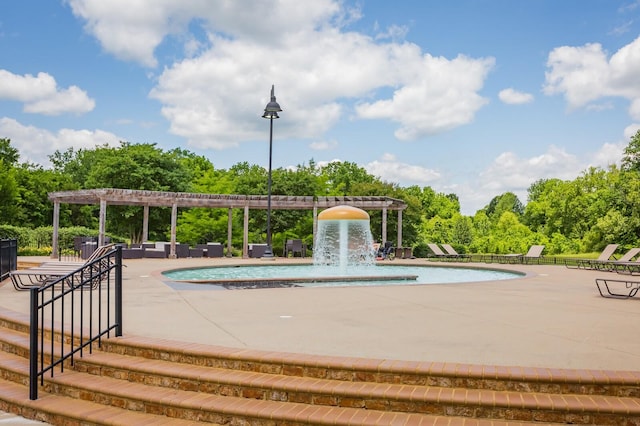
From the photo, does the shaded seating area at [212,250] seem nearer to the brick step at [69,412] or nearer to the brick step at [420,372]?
the brick step at [69,412]

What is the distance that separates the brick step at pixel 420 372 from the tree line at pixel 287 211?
23113 millimetres

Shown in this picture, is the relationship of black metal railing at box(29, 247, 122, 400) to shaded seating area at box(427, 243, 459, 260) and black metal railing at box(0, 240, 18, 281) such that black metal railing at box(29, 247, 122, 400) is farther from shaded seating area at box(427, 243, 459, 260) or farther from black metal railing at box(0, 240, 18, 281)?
shaded seating area at box(427, 243, 459, 260)

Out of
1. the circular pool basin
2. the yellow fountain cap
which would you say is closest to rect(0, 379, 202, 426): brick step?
the circular pool basin

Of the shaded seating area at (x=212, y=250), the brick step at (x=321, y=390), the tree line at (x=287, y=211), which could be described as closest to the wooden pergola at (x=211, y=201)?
the shaded seating area at (x=212, y=250)

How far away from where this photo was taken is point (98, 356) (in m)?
5.20

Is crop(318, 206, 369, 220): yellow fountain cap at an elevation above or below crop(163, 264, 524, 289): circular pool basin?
above

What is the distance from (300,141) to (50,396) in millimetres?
50725

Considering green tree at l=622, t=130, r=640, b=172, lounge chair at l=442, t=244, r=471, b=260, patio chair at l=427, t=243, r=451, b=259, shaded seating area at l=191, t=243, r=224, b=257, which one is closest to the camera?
patio chair at l=427, t=243, r=451, b=259

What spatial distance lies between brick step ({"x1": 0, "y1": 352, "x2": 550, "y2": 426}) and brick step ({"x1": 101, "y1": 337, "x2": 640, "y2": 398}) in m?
0.33

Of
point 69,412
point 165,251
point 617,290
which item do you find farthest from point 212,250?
point 69,412

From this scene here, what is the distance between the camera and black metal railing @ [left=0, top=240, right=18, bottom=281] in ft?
38.6

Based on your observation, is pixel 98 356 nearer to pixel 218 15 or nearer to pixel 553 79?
pixel 218 15

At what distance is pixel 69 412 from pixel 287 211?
93.2ft

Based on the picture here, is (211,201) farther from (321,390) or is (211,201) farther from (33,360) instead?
(321,390)
